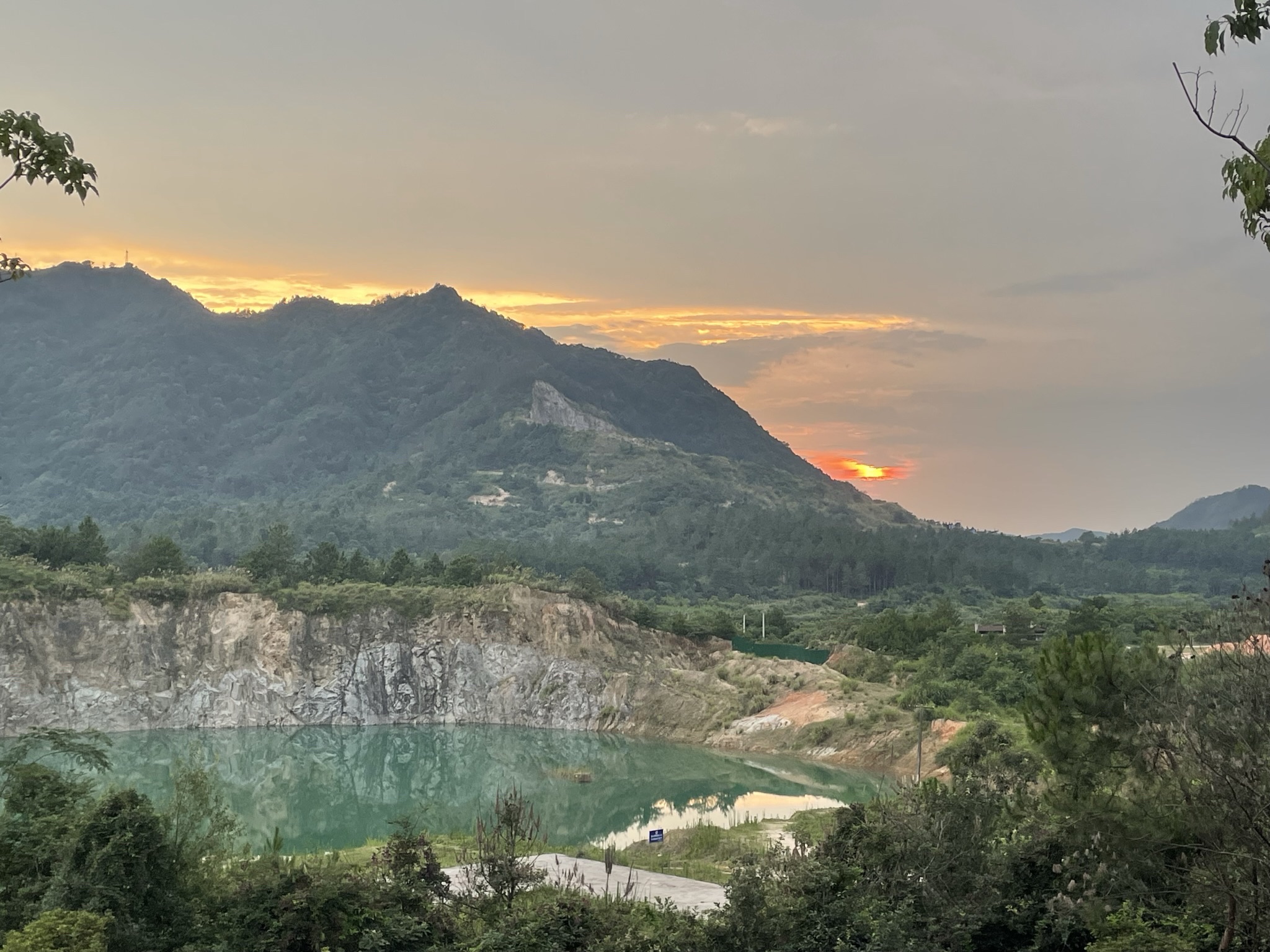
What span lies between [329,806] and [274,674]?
19.9 metres

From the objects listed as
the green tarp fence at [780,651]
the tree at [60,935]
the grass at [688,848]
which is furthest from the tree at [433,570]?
the tree at [60,935]

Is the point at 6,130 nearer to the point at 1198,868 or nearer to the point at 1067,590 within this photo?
the point at 1198,868

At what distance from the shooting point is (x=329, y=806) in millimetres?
35938

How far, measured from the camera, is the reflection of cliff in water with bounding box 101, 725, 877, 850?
33375 mm

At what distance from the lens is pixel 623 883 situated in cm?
1892

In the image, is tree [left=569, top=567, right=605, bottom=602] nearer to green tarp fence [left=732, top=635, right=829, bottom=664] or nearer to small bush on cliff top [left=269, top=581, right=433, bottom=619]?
small bush on cliff top [left=269, top=581, right=433, bottom=619]

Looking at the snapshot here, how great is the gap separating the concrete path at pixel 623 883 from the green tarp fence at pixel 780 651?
3785cm

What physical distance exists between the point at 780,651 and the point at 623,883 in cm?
4289

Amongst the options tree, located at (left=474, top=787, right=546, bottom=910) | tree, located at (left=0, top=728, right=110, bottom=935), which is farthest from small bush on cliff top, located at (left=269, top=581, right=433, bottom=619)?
tree, located at (left=474, top=787, right=546, bottom=910)

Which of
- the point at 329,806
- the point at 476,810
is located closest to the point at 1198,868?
the point at 476,810

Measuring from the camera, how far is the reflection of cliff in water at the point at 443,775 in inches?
1314

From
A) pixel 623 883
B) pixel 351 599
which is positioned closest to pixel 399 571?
pixel 351 599

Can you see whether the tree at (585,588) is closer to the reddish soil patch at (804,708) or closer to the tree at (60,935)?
the reddish soil patch at (804,708)

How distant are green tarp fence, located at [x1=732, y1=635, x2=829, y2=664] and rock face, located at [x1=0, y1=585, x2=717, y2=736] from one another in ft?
9.94
